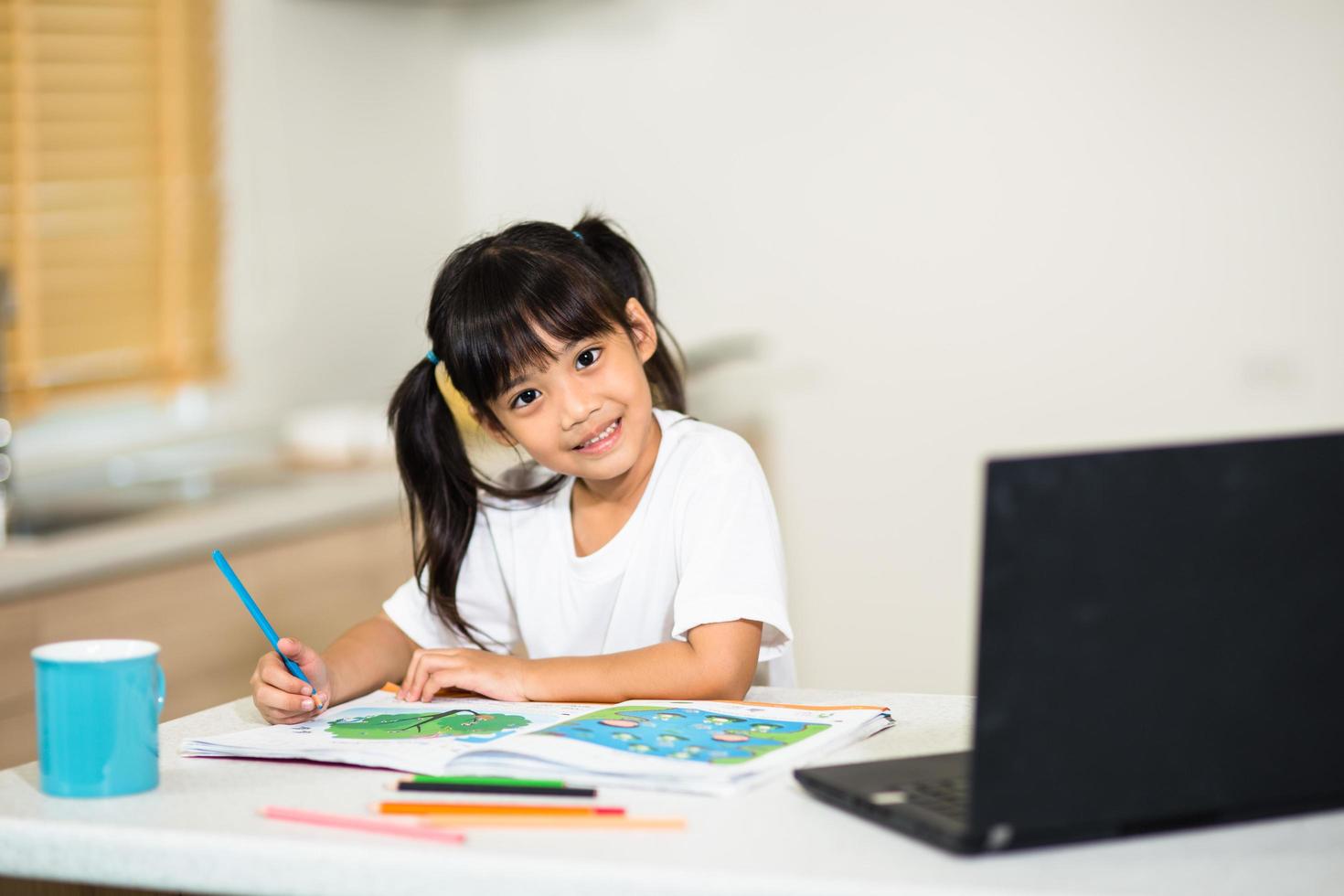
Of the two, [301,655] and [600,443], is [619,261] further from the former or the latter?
[301,655]

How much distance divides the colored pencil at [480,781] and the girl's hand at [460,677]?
0.26 meters

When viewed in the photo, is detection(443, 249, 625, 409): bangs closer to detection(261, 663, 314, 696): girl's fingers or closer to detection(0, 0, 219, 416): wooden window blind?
detection(261, 663, 314, 696): girl's fingers

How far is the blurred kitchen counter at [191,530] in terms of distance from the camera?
183cm

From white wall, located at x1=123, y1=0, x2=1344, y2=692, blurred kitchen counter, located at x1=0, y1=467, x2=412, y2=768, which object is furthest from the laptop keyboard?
white wall, located at x1=123, y1=0, x2=1344, y2=692

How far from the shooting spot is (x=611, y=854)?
30.9 inches

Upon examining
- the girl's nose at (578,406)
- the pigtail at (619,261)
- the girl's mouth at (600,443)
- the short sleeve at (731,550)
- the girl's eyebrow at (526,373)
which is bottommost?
the short sleeve at (731,550)

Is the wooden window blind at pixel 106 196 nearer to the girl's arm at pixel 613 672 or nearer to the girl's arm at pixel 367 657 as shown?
the girl's arm at pixel 367 657

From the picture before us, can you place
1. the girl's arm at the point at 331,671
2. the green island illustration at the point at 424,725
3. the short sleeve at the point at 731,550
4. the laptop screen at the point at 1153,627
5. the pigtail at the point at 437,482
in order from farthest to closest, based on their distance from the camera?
the pigtail at the point at 437,482
the short sleeve at the point at 731,550
the girl's arm at the point at 331,671
the green island illustration at the point at 424,725
the laptop screen at the point at 1153,627

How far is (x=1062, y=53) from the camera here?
120 inches

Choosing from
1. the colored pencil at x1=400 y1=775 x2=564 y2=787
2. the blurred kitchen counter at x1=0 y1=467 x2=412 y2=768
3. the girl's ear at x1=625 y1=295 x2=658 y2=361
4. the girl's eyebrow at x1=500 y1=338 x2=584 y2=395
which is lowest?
the blurred kitchen counter at x1=0 y1=467 x2=412 y2=768

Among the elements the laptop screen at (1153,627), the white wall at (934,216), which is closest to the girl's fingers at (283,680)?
the laptop screen at (1153,627)

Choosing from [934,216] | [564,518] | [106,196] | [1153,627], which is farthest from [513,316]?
[934,216]

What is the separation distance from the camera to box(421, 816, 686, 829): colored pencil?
0.84 meters

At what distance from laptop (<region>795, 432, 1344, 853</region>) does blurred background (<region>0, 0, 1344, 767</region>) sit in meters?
1.63
